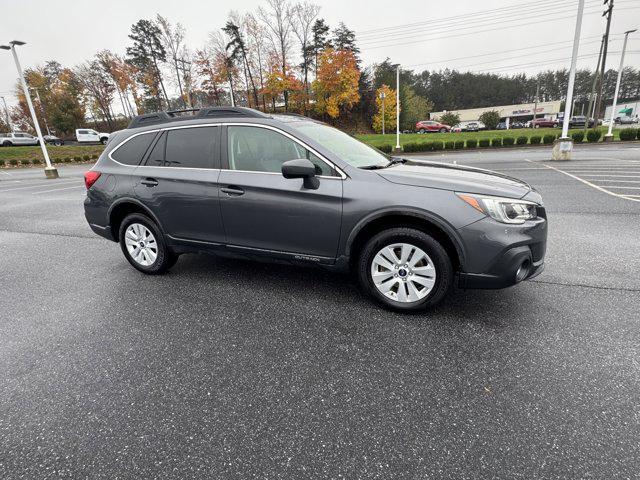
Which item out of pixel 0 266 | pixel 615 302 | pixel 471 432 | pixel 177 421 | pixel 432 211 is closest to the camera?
pixel 471 432

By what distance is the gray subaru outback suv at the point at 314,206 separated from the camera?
278 centimetres

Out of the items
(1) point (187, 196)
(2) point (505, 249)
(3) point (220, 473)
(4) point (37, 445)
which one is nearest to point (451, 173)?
(2) point (505, 249)

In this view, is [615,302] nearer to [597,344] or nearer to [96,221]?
[597,344]

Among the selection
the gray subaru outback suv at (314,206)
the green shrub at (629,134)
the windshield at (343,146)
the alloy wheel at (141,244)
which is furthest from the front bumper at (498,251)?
the green shrub at (629,134)

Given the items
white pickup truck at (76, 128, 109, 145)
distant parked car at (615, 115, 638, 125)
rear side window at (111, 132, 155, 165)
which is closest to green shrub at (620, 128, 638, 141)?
rear side window at (111, 132, 155, 165)

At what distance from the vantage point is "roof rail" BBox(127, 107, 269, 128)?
11.7 ft

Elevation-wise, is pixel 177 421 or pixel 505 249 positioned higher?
pixel 505 249

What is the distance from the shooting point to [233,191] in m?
3.41

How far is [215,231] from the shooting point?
3.64 m

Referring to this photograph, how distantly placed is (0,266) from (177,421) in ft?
15.5

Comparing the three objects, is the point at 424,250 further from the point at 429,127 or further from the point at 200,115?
the point at 429,127

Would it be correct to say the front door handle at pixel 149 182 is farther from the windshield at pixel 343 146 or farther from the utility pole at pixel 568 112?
the utility pole at pixel 568 112

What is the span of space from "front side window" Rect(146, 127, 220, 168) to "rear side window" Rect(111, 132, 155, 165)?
0.15m

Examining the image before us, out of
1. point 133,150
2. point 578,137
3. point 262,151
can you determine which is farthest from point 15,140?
point 578,137
